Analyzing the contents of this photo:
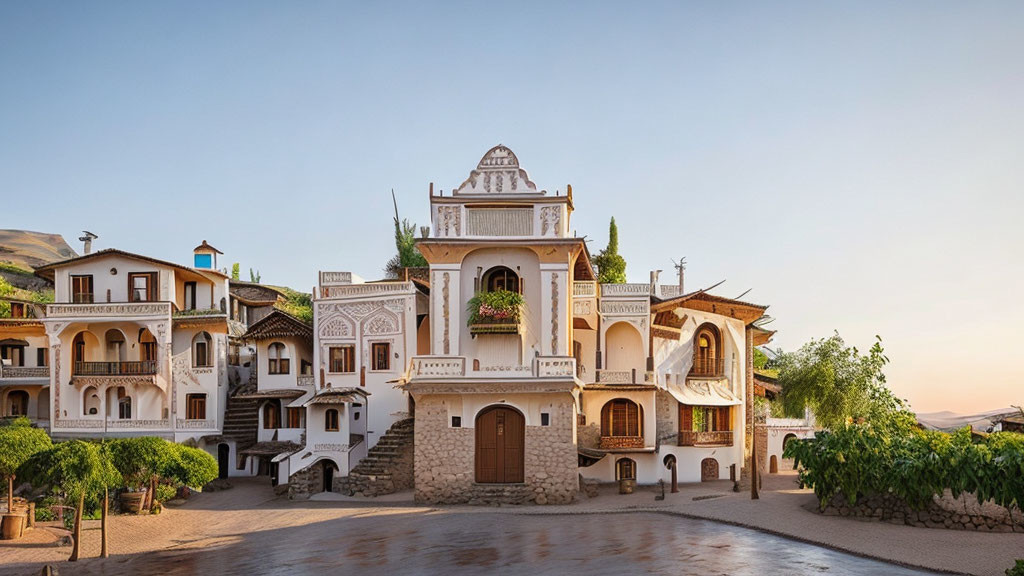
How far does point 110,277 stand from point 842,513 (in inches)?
1296

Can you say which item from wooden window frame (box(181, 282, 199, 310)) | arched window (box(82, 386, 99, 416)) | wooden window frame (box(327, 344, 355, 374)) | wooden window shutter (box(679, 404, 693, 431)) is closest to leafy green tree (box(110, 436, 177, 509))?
wooden window frame (box(327, 344, 355, 374))

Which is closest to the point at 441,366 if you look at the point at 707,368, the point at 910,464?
the point at 707,368

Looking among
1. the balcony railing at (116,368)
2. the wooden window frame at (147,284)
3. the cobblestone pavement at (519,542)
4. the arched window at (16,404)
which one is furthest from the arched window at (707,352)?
the arched window at (16,404)

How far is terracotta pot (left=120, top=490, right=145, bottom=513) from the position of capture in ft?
99.7

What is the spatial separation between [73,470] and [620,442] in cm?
1955

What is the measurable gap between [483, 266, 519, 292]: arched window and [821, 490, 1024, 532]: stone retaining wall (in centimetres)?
1344

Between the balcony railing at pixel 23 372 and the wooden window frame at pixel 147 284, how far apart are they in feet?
→ 22.8

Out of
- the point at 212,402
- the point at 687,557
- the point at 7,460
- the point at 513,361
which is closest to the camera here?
the point at 687,557

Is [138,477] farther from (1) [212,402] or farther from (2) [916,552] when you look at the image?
(2) [916,552]

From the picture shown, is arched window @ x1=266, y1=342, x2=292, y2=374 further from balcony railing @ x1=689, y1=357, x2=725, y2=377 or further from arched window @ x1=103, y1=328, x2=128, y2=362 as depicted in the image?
balcony railing @ x1=689, y1=357, x2=725, y2=377

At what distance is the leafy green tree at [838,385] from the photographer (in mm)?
43750

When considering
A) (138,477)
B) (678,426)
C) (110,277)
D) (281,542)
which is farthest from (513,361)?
(110,277)

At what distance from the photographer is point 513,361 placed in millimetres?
32906

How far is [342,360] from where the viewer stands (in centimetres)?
3869
